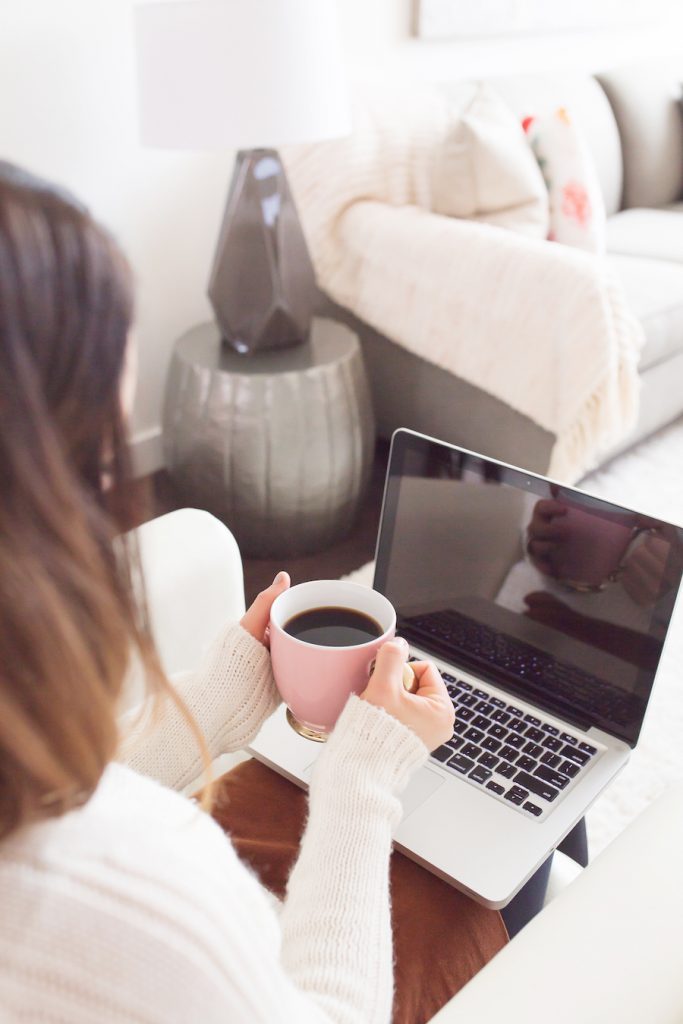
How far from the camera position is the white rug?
1333 mm

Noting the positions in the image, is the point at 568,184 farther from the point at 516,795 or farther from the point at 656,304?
the point at 516,795

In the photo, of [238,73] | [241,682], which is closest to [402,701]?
[241,682]

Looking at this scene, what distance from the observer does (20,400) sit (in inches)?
13.3

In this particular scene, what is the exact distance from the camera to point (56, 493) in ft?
1.16

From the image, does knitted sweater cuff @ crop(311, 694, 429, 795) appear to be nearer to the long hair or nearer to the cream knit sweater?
the cream knit sweater

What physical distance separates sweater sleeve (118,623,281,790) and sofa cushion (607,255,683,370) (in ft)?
5.40

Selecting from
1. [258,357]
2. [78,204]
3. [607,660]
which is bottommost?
[258,357]

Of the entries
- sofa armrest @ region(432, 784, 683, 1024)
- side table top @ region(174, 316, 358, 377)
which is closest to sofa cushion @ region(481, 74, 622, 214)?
side table top @ region(174, 316, 358, 377)

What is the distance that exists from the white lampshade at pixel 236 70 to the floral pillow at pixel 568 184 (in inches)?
34.1

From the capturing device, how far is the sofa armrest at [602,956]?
1.61 feet

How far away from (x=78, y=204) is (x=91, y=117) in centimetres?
170

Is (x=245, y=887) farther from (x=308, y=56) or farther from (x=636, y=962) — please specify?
(x=308, y=56)

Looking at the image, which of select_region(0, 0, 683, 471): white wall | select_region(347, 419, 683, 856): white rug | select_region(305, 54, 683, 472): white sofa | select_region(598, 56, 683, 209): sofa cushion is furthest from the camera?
select_region(598, 56, 683, 209): sofa cushion

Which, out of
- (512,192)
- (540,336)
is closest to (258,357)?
(540,336)
